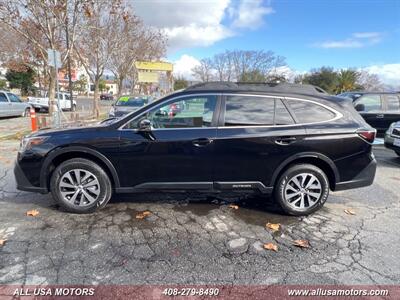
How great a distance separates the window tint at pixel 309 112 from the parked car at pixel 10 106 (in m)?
17.2

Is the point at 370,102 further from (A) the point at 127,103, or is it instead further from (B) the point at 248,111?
(A) the point at 127,103

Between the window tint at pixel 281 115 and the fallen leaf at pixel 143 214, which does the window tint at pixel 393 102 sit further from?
the fallen leaf at pixel 143 214

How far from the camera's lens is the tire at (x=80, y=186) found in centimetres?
385

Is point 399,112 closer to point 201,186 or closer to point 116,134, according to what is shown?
point 201,186

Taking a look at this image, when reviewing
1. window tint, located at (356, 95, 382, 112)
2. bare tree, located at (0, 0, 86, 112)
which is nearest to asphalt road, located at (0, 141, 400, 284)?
window tint, located at (356, 95, 382, 112)

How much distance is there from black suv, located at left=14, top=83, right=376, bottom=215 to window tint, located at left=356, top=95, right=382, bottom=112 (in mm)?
6998

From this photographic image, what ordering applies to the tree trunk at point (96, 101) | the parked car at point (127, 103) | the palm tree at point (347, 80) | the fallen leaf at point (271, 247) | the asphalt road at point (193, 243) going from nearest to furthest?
the asphalt road at point (193, 243) → the fallen leaf at point (271, 247) → the parked car at point (127, 103) → the tree trunk at point (96, 101) → the palm tree at point (347, 80)

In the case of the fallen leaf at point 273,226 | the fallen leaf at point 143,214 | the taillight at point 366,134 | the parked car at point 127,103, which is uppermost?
the parked car at point 127,103

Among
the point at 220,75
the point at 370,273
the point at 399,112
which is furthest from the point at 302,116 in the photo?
the point at 220,75

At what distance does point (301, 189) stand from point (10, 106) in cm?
1789

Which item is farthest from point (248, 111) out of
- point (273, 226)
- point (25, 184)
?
point (25, 184)

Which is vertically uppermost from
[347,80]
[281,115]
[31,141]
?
[347,80]

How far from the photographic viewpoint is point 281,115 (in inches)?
154

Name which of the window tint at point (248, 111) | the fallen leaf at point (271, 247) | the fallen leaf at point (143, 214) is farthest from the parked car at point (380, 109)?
the fallen leaf at point (143, 214)
